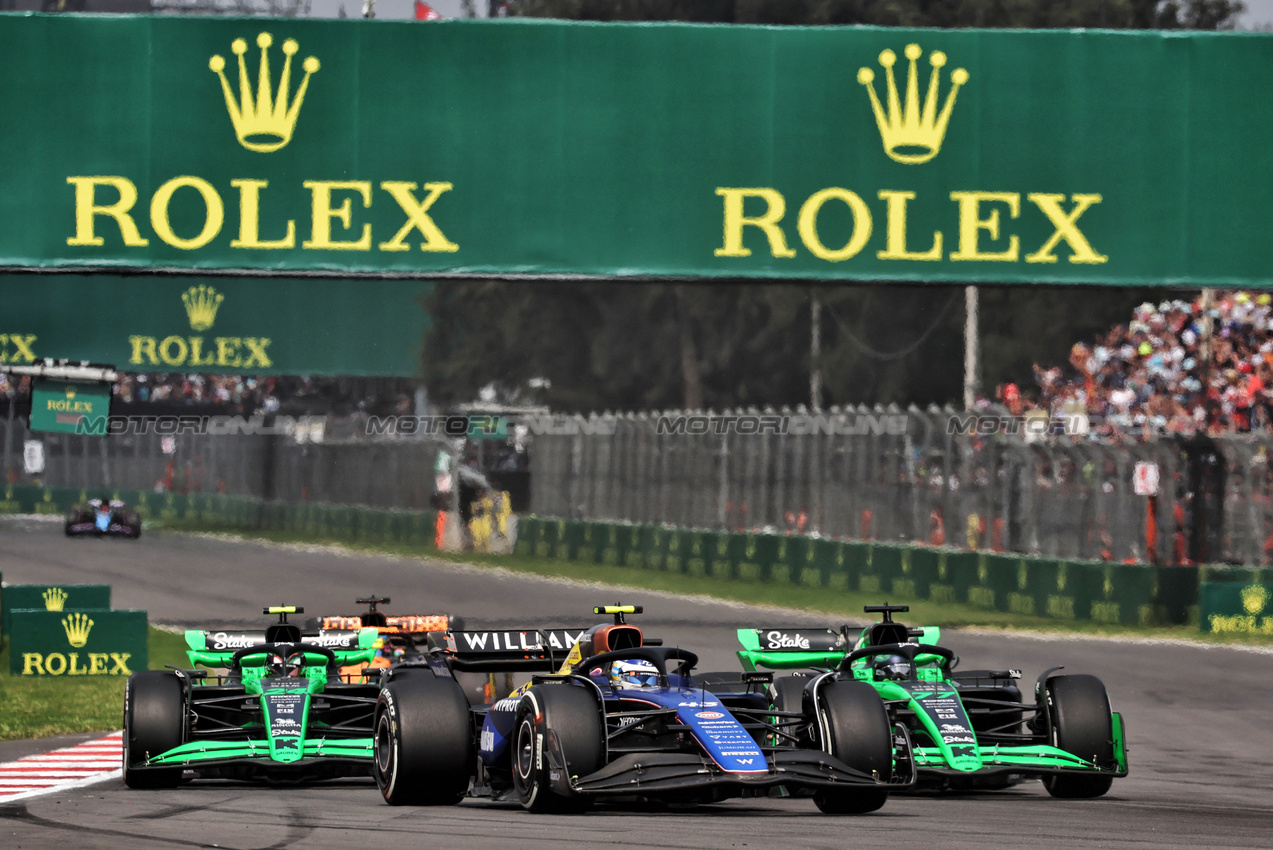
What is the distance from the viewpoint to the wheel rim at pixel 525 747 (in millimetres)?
10297

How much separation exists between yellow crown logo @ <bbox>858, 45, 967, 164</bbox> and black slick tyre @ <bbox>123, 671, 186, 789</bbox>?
11.1 m

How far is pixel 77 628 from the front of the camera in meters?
19.8

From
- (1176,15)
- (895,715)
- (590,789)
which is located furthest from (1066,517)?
(1176,15)

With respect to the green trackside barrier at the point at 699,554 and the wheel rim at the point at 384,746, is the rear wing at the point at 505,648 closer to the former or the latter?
the wheel rim at the point at 384,746

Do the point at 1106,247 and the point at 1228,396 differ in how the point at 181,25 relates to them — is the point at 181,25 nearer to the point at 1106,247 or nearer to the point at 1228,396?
the point at 1106,247

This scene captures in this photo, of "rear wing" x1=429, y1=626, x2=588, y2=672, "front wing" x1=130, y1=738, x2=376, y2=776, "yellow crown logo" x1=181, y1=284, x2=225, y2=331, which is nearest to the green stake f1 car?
"rear wing" x1=429, y1=626, x2=588, y2=672

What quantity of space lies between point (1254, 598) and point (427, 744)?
1540 cm

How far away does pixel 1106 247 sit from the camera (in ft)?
68.4

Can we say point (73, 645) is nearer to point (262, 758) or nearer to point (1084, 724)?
point (262, 758)

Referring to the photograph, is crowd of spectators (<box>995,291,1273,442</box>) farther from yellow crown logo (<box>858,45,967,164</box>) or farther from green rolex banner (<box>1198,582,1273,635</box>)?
yellow crown logo (<box>858,45,967,164</box>)

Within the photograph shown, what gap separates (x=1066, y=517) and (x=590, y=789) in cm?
1718

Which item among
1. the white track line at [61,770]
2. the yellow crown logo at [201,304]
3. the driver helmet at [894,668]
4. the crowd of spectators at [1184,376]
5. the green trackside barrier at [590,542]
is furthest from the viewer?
the yellow crown logo at [201,304]
